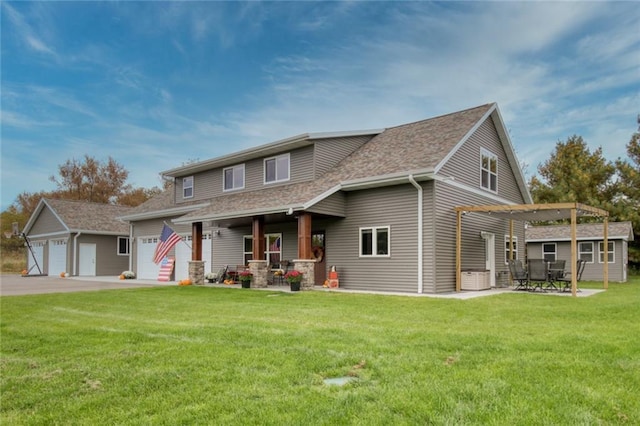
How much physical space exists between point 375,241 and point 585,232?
1541 centimetres

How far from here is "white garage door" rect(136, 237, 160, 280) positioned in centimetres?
2275

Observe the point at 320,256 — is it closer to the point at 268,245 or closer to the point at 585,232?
the point at 268,245

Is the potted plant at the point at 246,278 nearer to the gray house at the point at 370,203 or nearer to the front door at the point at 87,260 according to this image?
the gray house at the point at 370,203

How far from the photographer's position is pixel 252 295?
12.5m

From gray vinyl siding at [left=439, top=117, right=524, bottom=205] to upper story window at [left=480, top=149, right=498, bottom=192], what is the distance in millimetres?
194

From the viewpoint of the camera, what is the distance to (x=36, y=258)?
3014 cm

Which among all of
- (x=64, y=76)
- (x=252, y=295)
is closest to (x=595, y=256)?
(x=252, y=295)

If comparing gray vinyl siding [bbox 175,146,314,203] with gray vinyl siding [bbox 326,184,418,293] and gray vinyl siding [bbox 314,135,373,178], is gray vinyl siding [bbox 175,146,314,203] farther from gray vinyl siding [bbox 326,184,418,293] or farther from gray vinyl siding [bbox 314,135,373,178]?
gray vinyl siding [bbox 326,184,418,293]

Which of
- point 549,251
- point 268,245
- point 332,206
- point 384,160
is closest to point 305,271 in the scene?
point 332,206

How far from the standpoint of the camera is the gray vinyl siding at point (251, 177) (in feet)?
54.5

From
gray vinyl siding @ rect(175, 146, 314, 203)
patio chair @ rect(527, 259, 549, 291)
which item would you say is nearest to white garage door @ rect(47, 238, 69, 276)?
gray vinyl siding @ rect(175, 146, 314, 203)

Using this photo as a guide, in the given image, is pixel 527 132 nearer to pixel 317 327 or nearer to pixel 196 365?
pixel 317 327

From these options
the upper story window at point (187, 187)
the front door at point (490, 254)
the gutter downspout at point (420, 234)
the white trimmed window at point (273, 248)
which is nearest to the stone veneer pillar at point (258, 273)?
the white trimmed window at point (273, 248)

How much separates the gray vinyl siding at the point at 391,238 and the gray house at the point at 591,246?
14.4 metres
